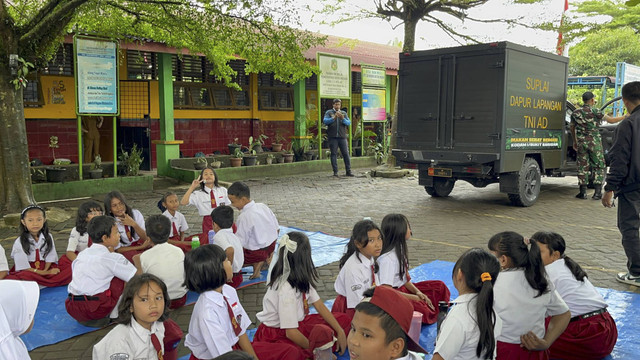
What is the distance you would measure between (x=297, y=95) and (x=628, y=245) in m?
11.1

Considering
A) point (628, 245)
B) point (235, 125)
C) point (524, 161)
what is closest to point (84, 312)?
point (628, 245)

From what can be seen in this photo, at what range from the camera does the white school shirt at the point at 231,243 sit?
4672 millimetres

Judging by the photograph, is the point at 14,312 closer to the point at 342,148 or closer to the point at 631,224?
the point at 631,224

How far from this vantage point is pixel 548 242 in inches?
136

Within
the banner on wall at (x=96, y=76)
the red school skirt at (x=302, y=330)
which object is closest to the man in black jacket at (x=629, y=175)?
the red school skirt at (x=302, y=330)

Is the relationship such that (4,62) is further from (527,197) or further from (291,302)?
(527,197)

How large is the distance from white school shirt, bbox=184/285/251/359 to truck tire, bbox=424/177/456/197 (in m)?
7.65

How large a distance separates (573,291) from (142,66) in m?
11.7

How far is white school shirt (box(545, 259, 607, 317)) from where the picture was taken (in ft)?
11.5

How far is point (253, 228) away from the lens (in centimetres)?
528

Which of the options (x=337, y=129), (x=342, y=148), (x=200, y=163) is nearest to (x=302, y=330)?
(x=200, y=163)

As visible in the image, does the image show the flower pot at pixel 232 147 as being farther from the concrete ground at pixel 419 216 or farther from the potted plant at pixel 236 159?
the concrete ground at pixel 419 216

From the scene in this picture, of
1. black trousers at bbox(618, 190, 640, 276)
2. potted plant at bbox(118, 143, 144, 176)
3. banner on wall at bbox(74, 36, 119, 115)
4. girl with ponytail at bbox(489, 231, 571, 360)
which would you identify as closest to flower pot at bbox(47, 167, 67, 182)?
banner on wall at bbox(74, 36, 119, 115)

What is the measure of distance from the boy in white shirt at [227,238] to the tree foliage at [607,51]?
27424 mm
